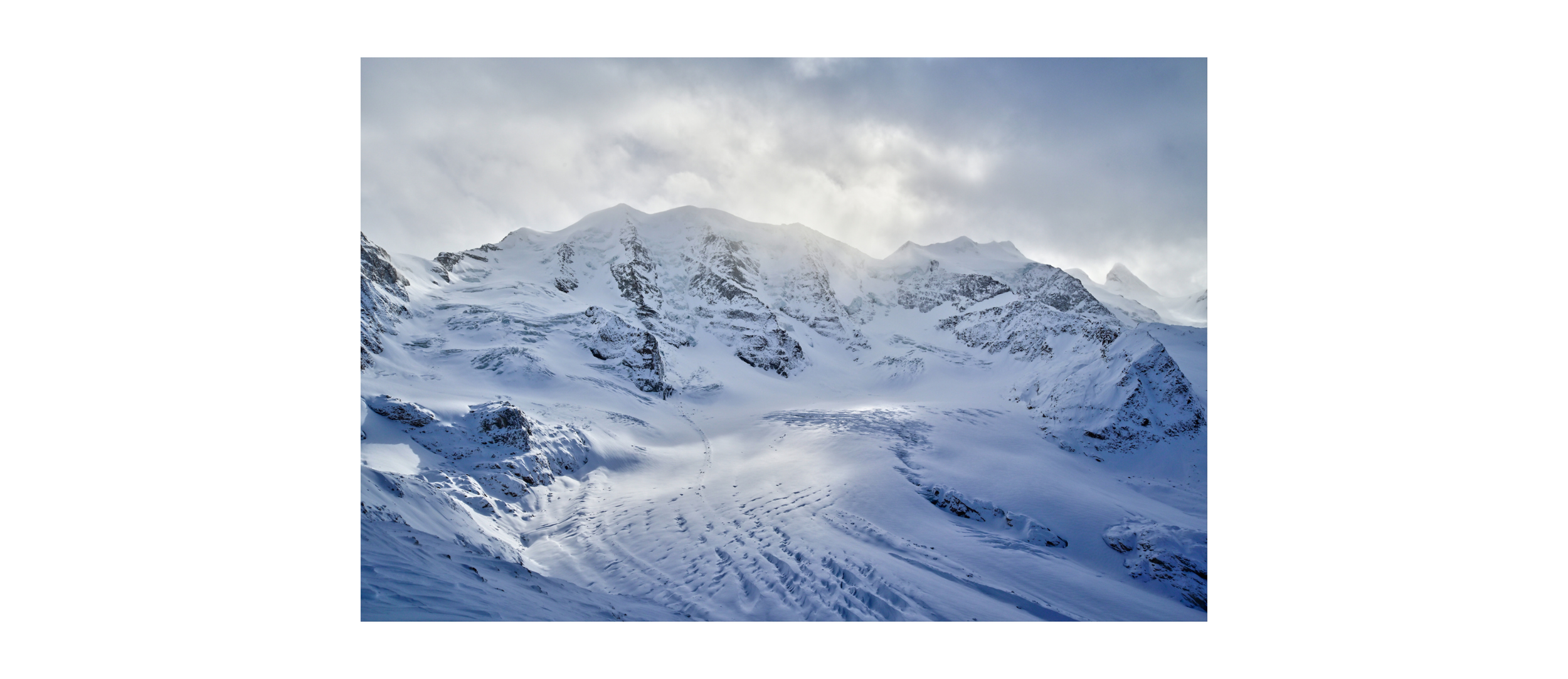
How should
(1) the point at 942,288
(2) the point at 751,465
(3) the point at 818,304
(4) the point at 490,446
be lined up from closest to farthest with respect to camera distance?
(4) the point at 490,446 → (2) the point at 751,465 → (3) the point at 818,304 → (1) the point at 942,288

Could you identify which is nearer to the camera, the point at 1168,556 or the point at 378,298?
the point at 1168,556

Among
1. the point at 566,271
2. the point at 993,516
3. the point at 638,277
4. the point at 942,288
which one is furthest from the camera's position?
the point at 942,288

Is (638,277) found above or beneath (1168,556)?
above

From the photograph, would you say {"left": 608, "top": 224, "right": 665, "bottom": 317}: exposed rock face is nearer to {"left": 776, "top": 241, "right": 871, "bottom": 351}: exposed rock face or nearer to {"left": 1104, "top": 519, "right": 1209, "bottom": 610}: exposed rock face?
{"left": 776, "top": 241, "right": 871, "bottom": 351}: exposed rock face

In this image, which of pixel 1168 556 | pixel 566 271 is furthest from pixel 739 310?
pixel 1168 556

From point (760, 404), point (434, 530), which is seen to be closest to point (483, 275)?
point (760, 404)

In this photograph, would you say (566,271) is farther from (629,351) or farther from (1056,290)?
(1056,290)

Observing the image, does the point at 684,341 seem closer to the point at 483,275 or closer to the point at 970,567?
the point at 483,275

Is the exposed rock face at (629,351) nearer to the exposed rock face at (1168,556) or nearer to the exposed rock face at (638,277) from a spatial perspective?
the exposed rock face at (638,277)
